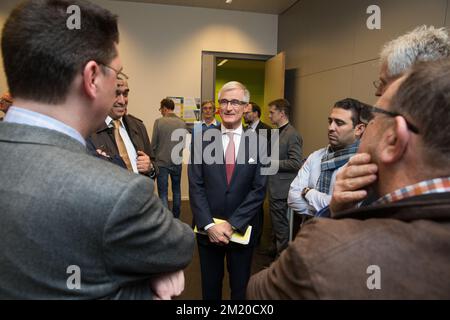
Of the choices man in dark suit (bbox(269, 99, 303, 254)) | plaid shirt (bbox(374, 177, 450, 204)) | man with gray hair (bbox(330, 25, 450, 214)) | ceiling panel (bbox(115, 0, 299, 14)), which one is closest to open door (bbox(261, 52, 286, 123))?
ceiling panel (bbox(115, 0, 299, 14))

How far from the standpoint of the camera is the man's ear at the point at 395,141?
26.0 inches

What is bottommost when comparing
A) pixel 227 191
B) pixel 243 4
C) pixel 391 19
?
pixel 227 191

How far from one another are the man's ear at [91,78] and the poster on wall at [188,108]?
15.7ft

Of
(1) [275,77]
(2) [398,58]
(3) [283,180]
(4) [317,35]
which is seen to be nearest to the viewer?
(2) [398,58]

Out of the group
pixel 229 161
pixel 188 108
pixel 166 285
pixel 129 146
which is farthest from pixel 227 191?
pixel 188 108

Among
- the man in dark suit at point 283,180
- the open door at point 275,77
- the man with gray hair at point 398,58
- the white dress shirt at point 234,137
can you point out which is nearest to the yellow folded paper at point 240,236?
the white dress shirt at point 234,137

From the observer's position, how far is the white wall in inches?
206

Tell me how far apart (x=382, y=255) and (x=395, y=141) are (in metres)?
0.27

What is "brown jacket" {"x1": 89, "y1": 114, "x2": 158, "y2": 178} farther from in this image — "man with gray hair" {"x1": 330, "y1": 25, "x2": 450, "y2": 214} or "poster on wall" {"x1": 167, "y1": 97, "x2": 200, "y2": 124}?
"poster on wall" {"x1": 167, "y1": 97, "x2": 200, "y2": 124}

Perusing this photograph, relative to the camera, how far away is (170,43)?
17.6ft

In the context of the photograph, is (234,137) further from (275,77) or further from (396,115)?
(275,77)

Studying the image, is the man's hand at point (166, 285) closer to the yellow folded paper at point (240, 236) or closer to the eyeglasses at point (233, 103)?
the yellow folded paper at point (240, 236)

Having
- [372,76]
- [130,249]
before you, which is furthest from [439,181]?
[372,76]
